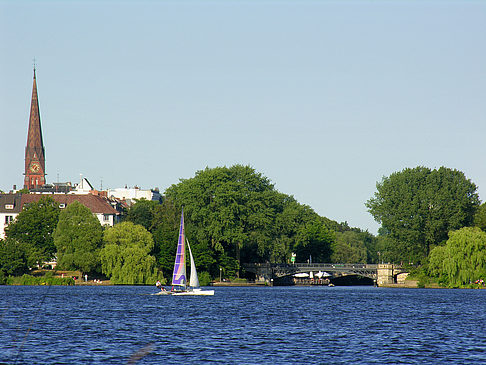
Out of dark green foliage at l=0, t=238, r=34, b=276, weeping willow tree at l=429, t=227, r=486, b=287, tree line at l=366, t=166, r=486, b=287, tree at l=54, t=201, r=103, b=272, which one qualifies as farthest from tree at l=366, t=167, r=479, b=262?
dark green foliage at l=0, t=238, r=34, b=276

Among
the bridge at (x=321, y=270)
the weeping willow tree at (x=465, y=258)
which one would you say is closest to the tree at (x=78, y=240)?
the bridge at (x=321, y=270)

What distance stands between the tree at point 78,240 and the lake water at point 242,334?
48.1m

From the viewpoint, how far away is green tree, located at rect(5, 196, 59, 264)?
461 ft

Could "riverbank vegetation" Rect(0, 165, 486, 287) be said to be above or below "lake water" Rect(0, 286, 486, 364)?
above

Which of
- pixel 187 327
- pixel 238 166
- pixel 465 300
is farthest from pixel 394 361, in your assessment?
pixel 238 166

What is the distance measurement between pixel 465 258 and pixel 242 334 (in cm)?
7918

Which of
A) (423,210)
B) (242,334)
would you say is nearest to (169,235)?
(423,210)

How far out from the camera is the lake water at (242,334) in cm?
3716

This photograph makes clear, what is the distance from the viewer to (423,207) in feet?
468

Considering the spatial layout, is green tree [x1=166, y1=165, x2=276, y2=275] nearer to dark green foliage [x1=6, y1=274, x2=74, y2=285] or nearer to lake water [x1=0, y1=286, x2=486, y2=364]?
dark green foliage [x1=6, y1=274, x2=74, y2=285]

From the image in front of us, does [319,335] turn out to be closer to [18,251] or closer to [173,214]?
[18,251]

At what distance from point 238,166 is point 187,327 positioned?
95.8m

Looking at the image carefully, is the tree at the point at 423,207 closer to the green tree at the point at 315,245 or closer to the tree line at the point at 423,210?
the tree line at the point at 423,210

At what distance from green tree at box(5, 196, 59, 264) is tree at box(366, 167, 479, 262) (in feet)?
194
